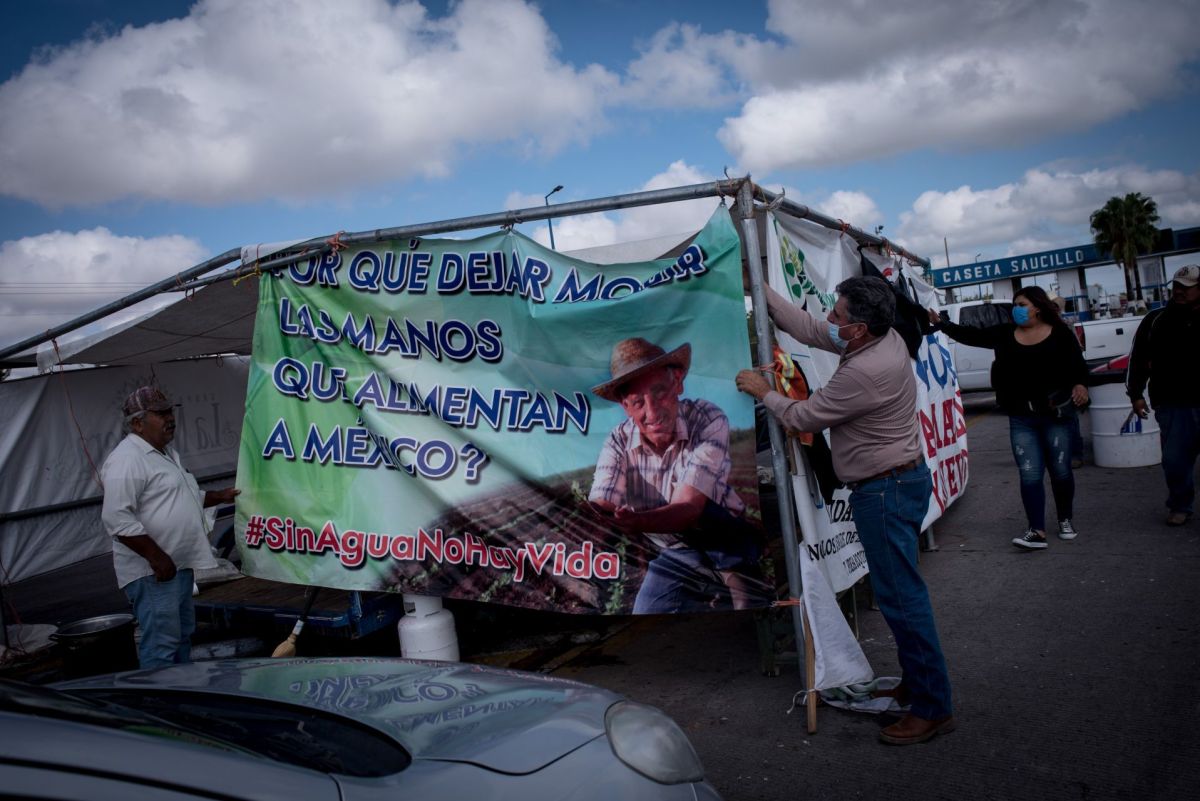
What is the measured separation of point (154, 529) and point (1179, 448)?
6941mm

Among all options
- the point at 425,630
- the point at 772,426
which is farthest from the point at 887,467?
the point at 425,630

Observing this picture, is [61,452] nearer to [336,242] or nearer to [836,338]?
[336,242]

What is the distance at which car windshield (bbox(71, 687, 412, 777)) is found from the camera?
1803 mm

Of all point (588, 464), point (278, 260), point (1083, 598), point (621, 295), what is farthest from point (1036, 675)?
point (278, 260)

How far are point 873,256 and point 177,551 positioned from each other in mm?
5080

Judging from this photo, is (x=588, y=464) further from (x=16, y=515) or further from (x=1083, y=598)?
(x=16, y=515)

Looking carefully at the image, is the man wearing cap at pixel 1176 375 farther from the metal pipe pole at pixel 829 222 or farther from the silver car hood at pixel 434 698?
the silver car hood at pixel 434 698

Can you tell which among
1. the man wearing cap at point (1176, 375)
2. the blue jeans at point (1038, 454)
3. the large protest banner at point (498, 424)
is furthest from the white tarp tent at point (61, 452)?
the man wearing cap at point (1176, 375)

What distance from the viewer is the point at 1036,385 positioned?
5910mm

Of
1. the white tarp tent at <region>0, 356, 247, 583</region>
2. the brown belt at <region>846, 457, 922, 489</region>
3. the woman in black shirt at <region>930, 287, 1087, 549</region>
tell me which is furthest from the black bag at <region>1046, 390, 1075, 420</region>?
the white tarp tent at <region>0, 356, 247, 583</region>

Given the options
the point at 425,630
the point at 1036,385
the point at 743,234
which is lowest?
the point at 425,630

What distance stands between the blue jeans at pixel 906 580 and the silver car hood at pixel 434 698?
1681 mm

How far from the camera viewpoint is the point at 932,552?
21.4 ft

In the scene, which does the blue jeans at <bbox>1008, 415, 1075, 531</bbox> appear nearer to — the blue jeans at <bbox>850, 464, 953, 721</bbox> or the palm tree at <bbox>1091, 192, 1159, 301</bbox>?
the blue jeans at <bbox>850, 464, 953, 721</bbox>
